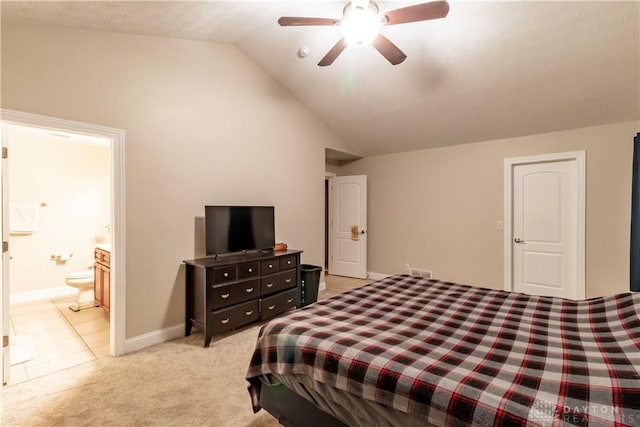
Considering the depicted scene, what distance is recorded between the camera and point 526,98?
11.2 ft

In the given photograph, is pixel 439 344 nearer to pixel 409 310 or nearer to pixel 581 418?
pixel 409 310

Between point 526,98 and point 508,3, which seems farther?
point 526,98

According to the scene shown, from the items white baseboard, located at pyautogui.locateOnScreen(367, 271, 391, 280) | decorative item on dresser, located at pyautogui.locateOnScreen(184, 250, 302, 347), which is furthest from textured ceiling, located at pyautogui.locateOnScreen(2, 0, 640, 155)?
white baseboard, located at pyautogui.locateOnScreen(367, 271, 391, 280)

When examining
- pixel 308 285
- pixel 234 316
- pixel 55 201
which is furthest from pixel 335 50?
pixel 55 201

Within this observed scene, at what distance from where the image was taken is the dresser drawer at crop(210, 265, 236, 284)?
2.82 meters

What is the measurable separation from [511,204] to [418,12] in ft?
10.8

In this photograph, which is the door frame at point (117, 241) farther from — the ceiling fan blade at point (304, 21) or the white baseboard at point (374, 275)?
the white baseboard at point (374, 275)

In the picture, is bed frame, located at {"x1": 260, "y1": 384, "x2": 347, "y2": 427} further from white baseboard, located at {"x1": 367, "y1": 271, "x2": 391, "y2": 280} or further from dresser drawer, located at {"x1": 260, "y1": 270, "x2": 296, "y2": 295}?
white baseboard, located at {"x1": 367, "y1": 271, "x2": 391, "y2": 280}

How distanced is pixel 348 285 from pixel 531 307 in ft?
10.8

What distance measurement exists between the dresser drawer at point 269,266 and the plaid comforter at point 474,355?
1.45 meters

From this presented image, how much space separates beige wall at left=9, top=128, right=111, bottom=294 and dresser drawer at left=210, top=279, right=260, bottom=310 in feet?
8.62

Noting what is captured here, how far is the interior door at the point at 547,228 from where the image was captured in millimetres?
3773

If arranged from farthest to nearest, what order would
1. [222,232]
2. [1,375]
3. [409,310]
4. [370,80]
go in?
1. [370,80]
2. [222,232]
3. [1,375]
4. [409,310]

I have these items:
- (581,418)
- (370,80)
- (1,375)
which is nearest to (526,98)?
(370,80)
